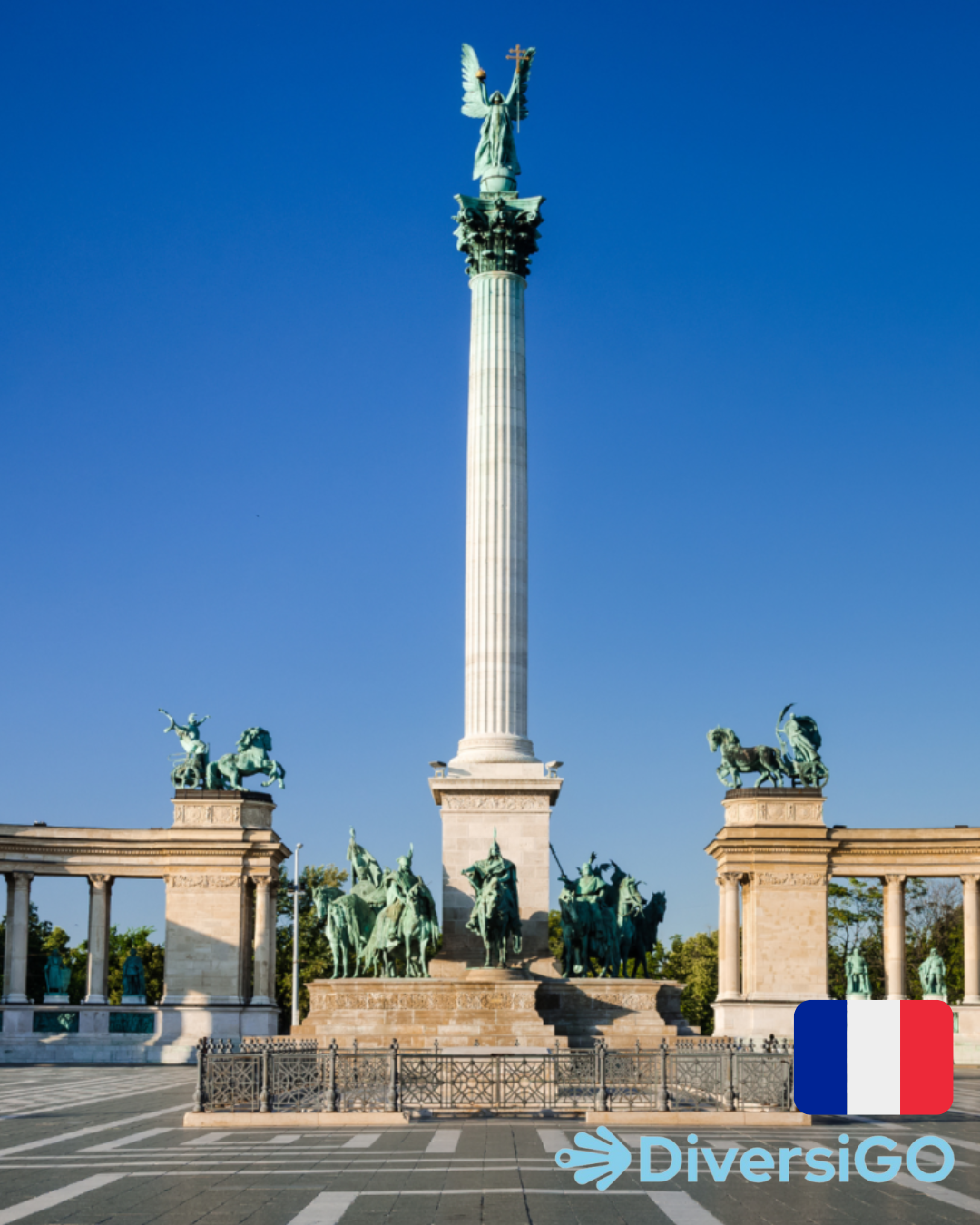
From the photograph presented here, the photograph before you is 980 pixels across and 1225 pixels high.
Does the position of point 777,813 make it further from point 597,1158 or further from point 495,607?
point 597,1158

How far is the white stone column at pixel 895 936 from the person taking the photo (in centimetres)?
8038

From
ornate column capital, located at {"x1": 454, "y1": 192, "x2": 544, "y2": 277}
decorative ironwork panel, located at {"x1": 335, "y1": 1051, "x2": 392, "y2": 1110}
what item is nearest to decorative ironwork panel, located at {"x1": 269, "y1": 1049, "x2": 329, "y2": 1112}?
decorative ironwork panel, located at {"x1": 335, "y1": 1051, "x2": 392, "y2": 1110}

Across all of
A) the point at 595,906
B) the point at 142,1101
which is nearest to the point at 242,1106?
the point at 142,1101

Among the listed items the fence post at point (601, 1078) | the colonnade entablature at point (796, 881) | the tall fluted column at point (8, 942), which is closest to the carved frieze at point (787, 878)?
the colonnade entablature at point (796, 881)

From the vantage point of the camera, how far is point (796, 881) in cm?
8069

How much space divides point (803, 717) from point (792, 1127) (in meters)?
56.4

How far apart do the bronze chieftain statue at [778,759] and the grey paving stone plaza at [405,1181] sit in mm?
51279

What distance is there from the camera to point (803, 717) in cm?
8394

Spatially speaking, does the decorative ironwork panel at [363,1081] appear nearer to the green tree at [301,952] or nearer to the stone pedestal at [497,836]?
the stone pedestal at [497,836]

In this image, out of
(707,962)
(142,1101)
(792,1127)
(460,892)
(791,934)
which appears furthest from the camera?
(707,962)

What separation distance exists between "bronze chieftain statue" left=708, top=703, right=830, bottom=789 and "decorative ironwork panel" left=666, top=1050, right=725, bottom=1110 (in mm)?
50807

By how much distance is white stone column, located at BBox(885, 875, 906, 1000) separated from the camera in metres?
80.4

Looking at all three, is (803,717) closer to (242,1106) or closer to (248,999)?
(248,999)

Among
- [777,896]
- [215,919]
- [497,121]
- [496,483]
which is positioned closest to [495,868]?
[496,483]
